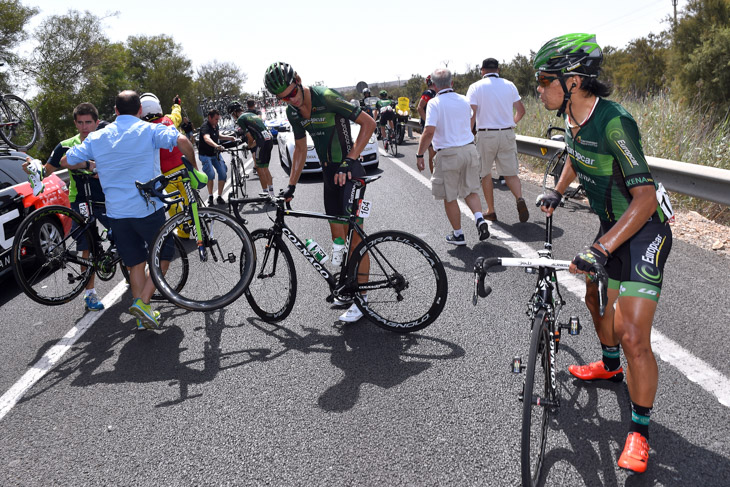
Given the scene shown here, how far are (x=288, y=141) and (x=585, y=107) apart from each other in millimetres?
10837

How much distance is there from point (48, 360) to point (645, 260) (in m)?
4.59

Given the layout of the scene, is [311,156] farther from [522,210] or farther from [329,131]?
[329,131]

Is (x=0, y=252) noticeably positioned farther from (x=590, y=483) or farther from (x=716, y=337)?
(x=716, y=337)

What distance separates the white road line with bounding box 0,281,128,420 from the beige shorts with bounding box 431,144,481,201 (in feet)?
13.7

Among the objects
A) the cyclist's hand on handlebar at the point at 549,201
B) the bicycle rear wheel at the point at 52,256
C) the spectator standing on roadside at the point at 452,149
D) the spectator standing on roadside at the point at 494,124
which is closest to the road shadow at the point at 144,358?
the bicycle rear wheel at the point at 52,256

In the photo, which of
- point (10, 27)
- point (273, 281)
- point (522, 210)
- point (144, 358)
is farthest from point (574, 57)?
point (10, 27)

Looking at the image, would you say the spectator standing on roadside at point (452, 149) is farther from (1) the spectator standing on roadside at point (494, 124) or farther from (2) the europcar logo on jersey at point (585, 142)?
(2) the europcar logo on jersey at point (585, 142)

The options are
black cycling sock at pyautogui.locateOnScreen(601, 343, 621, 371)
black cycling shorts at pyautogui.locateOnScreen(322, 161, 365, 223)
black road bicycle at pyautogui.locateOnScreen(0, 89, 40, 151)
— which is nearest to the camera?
black cycling sock at pyautogui.locateOnScreen(601, 343, 621, 371)

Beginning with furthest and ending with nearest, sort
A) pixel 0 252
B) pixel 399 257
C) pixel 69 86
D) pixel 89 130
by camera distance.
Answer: pixel 69 86 → pixel 0 252 → pixel 89 130 → pixel 399 257

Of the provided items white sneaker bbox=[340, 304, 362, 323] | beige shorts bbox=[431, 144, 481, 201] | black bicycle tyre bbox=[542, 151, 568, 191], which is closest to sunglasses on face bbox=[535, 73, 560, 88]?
white sneaker bbox=[340, 304, 362, 323]

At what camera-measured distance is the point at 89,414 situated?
145 inches

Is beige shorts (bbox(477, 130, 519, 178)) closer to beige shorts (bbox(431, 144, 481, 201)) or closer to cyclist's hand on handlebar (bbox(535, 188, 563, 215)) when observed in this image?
beige shorts (bbox(431, 144, 481, 201))

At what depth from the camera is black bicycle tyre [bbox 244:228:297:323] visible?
189 inches

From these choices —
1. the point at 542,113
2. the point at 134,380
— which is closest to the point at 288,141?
the point at 542,113
